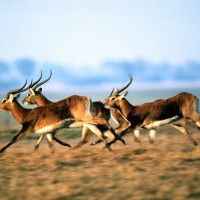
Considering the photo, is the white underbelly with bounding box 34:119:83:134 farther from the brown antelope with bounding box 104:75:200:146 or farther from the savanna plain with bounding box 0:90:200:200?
the brown antelope with bounding box 104:75:200:146

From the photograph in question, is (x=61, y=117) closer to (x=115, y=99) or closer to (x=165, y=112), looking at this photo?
(x=115, y=99)

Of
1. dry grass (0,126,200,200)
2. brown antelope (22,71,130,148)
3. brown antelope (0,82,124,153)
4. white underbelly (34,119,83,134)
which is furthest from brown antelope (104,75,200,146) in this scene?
white underbelly (34,119,83,134)

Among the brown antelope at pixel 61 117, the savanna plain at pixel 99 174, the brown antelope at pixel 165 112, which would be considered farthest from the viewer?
the brown antelope at pixel 165 112

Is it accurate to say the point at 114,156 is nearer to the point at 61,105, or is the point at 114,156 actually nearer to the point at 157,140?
the point at 61,105

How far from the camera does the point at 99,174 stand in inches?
313

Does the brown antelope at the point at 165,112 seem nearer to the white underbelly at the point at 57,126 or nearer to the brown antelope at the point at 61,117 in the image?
the brown antelope at the point at 61,117

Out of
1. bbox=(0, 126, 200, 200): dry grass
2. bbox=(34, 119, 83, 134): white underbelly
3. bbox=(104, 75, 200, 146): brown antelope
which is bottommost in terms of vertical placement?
bbox=(0, 126, 200, 200): dry grass

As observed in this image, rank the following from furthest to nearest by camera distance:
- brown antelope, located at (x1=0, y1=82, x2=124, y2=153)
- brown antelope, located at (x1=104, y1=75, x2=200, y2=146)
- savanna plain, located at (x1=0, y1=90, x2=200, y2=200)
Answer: brown antelope, located at (x1=104, y1=75, x2=200, y2=146)
brown antelope, located at (x1=0, y1=82, x2=124, y2=153)
savanna plain, located at (x1=0, y1=90, x2=200, y2=200)

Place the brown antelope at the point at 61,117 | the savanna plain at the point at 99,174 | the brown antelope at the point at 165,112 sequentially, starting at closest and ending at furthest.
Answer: the savanna plain at the point at 99,174 → the brown antelope at the point at 61,117 → the brown antelope at the point at 165,112

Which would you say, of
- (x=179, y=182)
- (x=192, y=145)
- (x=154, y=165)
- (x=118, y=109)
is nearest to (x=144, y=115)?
(x=118, y=109)

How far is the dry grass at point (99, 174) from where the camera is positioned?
252 inches

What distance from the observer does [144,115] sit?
11594mm

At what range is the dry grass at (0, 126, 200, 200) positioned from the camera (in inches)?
252

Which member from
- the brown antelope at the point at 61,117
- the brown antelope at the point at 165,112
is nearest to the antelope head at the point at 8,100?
the brown antelope at the point at 61,117
